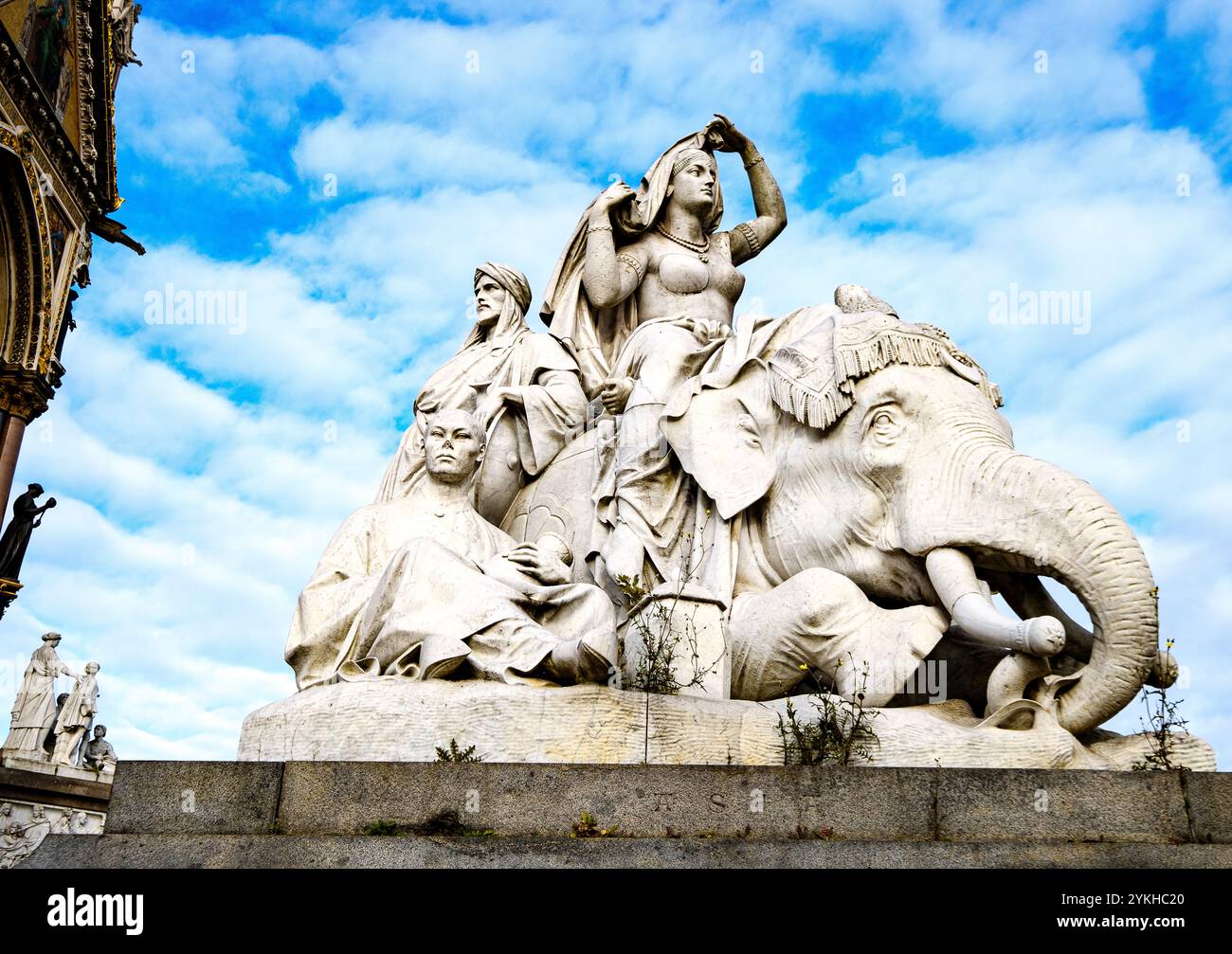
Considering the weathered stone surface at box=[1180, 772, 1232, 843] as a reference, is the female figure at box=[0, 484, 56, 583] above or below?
above

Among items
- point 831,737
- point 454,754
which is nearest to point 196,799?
point 454,754

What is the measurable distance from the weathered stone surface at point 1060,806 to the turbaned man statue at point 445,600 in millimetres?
1533

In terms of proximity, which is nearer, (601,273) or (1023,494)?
(1023,494)

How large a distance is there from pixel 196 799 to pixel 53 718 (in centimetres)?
1750

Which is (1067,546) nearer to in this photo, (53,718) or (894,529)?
(894,529)

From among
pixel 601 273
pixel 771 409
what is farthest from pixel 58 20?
pixel 771 409

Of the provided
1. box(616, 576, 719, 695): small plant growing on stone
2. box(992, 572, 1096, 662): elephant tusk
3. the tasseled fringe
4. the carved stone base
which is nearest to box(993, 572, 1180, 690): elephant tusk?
box(992, 572, 1096, 662): elephant tusk

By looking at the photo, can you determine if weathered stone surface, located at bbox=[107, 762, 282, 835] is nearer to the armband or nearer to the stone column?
the armband

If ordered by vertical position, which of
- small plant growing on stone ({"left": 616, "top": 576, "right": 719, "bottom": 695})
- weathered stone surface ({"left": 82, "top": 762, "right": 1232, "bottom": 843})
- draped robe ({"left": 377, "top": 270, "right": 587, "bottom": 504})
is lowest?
weathered stone surface ({"left": 82, "top": 762, "right": 1232, "bottom": 843})

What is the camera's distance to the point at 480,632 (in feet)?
17.2

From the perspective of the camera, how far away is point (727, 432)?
621cm

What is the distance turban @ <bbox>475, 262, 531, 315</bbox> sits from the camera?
822 cm
